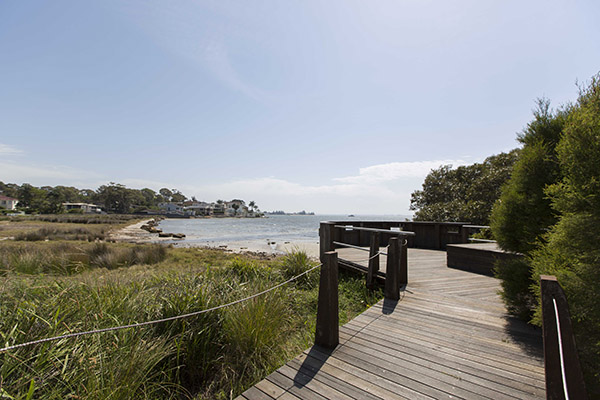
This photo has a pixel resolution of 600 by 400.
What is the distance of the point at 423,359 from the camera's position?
2730mm

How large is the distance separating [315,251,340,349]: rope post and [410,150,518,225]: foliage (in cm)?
1139

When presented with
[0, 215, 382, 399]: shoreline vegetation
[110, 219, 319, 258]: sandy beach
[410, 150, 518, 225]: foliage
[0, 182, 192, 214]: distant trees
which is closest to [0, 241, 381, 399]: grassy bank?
[0, 215, 382, 399]: shoreline vegetation

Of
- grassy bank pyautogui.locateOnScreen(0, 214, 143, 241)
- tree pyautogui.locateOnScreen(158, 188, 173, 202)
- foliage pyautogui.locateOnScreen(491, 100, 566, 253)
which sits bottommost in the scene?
grassy bank pyautogui.locateOnScreen(0, 214, 143, 241)

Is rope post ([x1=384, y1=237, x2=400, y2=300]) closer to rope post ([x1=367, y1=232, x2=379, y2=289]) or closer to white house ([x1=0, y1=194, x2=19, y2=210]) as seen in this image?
rope post ([x1=367, y1=232, x2=379, y2=289])

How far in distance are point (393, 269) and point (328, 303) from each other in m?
1.88

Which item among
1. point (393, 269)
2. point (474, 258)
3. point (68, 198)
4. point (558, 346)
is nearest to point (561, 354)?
point (558, 346)

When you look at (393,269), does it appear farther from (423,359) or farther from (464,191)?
(464,191)

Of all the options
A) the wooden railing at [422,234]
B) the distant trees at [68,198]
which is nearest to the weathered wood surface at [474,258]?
the wooden railing at [422,234]

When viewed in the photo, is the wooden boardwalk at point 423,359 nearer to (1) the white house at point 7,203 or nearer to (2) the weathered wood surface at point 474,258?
(2) the weathered wood surface at point 474,258

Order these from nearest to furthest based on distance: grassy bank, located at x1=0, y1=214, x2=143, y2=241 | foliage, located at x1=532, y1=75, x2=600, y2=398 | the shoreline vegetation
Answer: foliage, located at x1=532, y1=75, x2=600, y2=398
the shoreline vegetation
grassy bank, located at x1=0, y1=214, x2=143, y2=241

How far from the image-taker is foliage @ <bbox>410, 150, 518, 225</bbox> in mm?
13538

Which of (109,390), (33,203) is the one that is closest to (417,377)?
(109,390)

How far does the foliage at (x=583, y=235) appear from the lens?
1989 millimetres

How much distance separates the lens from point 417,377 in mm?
2430
